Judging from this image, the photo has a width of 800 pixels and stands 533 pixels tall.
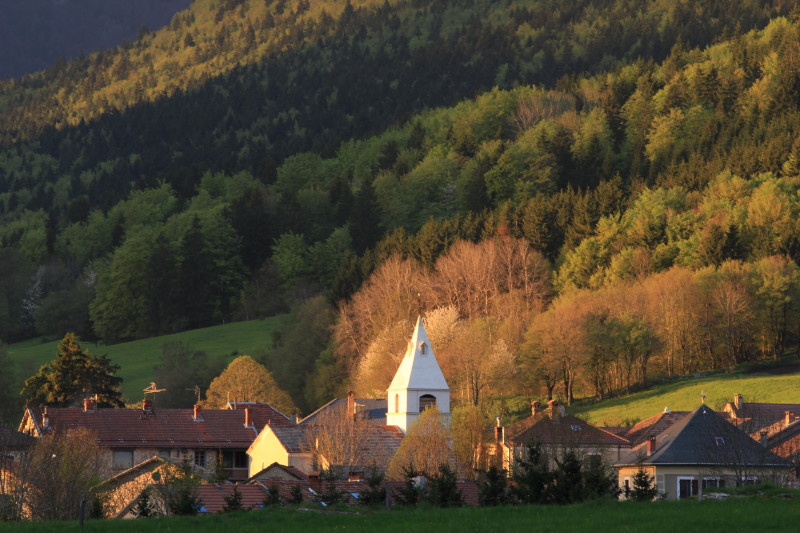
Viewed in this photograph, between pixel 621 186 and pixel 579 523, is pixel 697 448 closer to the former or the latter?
pixel 579 523

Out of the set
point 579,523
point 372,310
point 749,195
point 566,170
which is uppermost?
point 566,170

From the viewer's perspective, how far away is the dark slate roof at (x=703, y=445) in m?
58.3

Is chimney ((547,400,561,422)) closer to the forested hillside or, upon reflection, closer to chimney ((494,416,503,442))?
chimney ((494,416,503,442))

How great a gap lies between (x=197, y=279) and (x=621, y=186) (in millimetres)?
Answer: 46372

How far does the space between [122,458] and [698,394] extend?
111 ft

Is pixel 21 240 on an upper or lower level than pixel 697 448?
upper

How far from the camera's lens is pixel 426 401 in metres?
79.7

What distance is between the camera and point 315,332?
377 feet

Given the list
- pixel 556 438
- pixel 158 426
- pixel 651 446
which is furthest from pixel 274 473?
pixel 158 426

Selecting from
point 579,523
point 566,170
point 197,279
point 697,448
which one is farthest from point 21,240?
point 579,523

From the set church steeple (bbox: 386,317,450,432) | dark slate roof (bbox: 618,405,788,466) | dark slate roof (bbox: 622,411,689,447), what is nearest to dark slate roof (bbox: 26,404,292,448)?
church steeple (bbox: 386,317,450,432)

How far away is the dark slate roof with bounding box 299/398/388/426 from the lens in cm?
7962

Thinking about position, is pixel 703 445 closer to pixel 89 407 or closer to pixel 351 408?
pixel 351 408

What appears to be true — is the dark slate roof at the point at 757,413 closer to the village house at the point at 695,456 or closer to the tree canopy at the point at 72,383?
the village house at the point at 695,456
